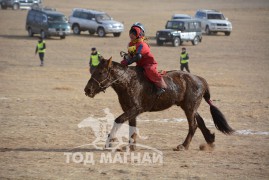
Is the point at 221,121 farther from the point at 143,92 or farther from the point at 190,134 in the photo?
the point at 143,92

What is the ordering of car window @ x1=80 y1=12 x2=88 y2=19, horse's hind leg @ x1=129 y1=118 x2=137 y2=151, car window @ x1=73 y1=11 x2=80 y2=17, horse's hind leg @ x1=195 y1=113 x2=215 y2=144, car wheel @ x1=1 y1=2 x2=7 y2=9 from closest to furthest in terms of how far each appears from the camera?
1. horse's hind leg @ x1=129 y1=118 x2=137 y2=151
2. horse's hind leg @ x1=195 y1=113 x2=215 y2=144
3. car window @ x1=80 y1=12 x2=88 y2=19
4. car window @ x1=73 y1=11 x2=80 y2=17
5. car wheel @ x1=1 y1=2 x2=7 y2=9

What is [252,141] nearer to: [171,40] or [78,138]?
[78,138]

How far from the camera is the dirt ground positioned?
10039 mm

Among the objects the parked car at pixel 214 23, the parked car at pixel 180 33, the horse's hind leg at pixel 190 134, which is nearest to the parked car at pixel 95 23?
the parked car at pixel 180 33

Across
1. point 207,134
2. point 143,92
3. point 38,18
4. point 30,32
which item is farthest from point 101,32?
point 143,92

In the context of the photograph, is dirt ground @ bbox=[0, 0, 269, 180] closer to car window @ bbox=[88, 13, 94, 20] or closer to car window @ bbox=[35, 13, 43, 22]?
car window @ bbox=[35, 13, 43, 22]

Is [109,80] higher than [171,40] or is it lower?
higher

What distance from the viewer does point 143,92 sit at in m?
11.6

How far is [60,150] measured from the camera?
11.6m

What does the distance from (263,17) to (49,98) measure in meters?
48.5

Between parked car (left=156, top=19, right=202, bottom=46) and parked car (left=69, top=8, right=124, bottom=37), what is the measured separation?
4.58 m

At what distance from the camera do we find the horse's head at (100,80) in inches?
441

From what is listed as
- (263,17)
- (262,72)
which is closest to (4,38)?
(262,72)

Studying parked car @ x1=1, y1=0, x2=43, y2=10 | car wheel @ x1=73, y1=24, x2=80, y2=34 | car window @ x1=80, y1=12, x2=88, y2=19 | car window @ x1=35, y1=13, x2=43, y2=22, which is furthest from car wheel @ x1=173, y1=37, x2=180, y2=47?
parked car @ x1=1, y1=0, x2=43, y2=10
